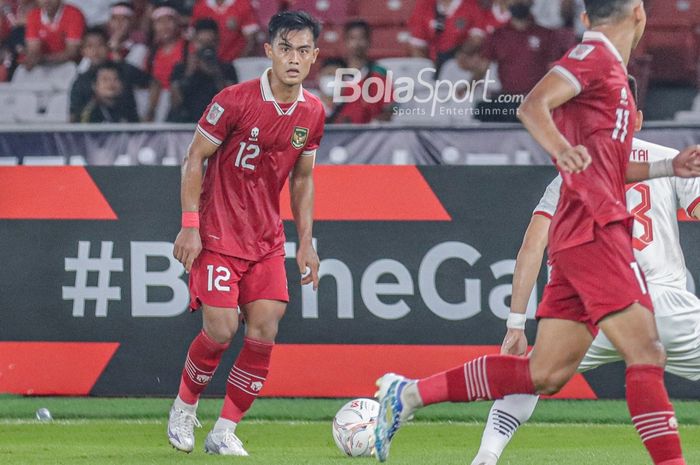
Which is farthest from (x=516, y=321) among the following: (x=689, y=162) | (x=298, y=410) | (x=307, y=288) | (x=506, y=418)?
(x=307, y=288)

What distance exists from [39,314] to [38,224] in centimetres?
58

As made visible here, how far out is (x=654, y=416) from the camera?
13.4ft

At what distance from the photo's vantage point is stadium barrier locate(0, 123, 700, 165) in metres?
8.87

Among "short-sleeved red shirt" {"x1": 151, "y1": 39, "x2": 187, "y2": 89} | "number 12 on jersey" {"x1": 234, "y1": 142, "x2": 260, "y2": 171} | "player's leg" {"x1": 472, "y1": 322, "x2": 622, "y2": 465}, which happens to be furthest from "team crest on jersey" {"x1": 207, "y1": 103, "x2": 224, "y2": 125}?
"short-sleeved red shirt" {"x1": 151, "y1": 39, "x2": 187, "y2": 89}

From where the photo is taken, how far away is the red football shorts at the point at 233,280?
6.05 m

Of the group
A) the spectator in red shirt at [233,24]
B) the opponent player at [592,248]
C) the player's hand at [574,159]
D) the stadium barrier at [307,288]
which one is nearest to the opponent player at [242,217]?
the opponent player at [592,248]

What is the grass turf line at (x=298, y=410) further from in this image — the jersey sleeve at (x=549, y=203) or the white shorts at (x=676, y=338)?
the jersey sleeve at (x=549, y=203)

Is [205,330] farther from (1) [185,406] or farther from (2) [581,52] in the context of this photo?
(2) [581,52]

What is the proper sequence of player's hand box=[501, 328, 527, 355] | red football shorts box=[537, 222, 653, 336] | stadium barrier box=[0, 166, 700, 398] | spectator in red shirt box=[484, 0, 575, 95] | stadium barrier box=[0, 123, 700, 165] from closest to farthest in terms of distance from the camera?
red football shorts box=[537, 222, 653, 336] < player's hand box=[501, 328, 527, 355] < stadium barrier box=[0, 166, 700, 398] < stadium barrier box=[0, 123, 700, 165] < spectator in red shirt box=[484, 0, 575, 95]

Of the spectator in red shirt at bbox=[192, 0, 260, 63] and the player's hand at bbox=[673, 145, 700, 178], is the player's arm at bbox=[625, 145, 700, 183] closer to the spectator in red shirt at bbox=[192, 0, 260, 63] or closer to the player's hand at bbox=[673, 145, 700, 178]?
the player's hand at bbox=[673, 145, 700, 178]

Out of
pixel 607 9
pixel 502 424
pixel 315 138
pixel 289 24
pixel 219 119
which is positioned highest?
pixel 607 9

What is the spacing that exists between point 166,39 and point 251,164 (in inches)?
165

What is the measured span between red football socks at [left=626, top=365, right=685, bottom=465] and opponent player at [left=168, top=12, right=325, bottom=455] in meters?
2.40

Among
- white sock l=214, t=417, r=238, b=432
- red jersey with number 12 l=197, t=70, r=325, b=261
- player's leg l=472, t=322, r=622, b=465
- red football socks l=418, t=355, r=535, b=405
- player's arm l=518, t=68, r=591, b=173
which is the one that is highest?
player's arm l=518, t=68, r=591, b=173
